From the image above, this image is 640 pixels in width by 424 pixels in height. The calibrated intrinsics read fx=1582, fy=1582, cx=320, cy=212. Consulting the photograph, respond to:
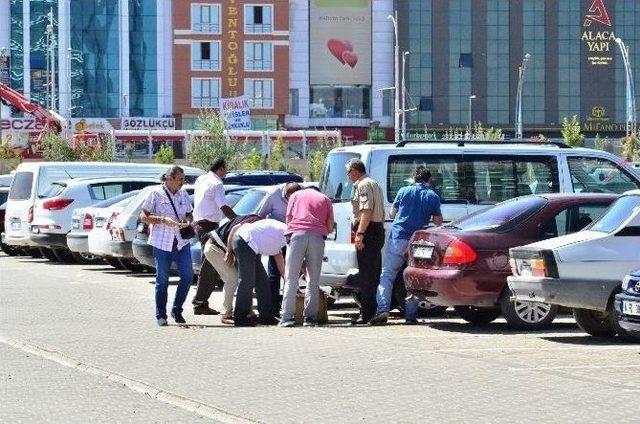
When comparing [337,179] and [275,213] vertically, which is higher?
[337,179]

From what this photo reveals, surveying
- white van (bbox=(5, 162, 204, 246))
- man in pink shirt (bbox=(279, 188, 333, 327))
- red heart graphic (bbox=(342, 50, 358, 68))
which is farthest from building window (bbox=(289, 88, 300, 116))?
man in pink shirt (bbox=(279, 188, 333, 327))

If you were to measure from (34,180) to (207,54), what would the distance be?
3388 inches

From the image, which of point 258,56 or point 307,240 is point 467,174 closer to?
point 307,240

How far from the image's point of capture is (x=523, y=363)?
13.2 metres

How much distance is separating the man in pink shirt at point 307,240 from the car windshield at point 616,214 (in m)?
3.02

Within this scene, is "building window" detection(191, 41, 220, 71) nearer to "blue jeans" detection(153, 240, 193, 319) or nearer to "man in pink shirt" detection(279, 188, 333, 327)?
"blue jeans" detection(153, 240, 193, 319)

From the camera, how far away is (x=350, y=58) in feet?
408

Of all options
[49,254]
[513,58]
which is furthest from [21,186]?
[513,58]

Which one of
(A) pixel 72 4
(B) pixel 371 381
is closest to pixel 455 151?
(B) pixel 371 381

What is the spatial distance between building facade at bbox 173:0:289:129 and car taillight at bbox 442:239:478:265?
4045 inches

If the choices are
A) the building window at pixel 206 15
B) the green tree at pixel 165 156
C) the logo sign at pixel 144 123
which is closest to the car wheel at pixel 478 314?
the green tree at pixel 165 156

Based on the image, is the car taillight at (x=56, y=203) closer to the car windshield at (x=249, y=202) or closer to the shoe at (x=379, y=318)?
the car windshield at (x=249, y=202)

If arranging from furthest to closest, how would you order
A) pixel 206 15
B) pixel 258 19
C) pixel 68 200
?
pixel 258 19 → pixel 206 15 → pixel 68 200

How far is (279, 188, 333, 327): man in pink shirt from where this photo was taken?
1723 centimetres
